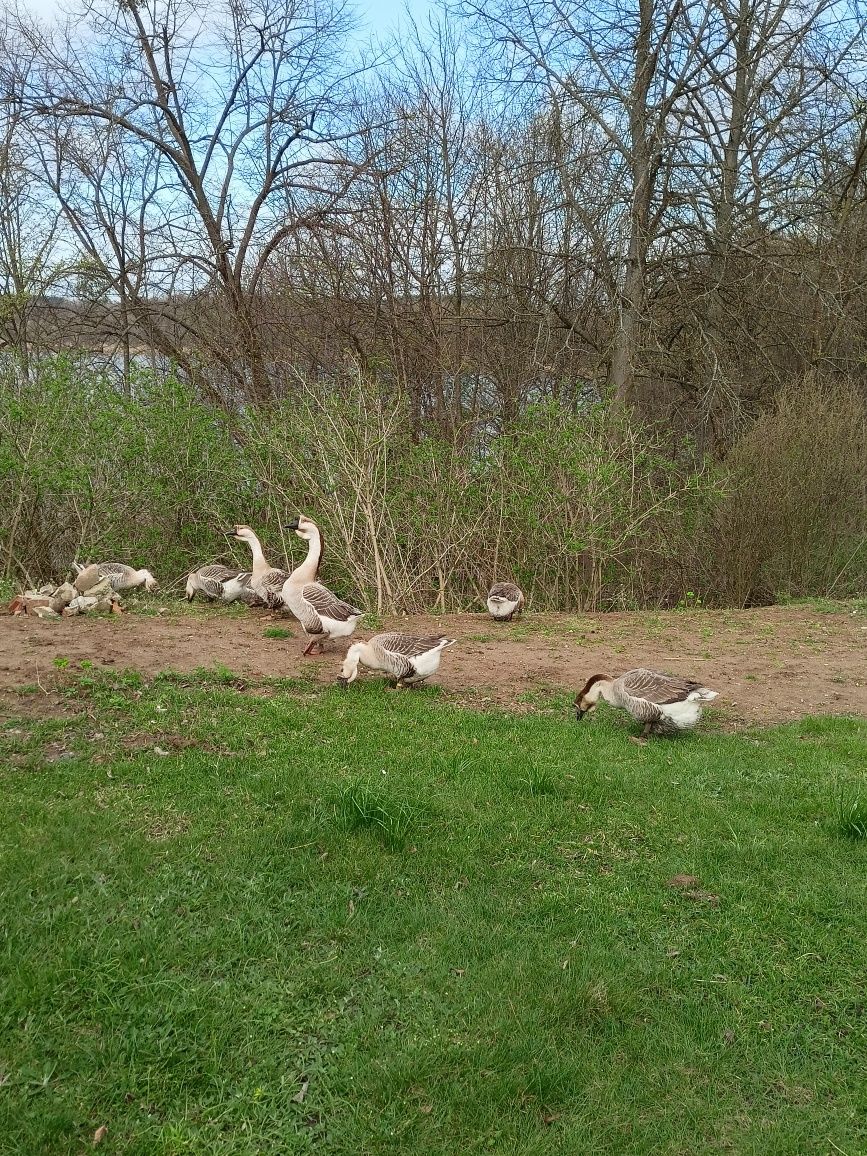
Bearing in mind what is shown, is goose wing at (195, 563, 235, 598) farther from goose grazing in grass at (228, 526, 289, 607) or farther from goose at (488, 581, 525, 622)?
goose at (488, 581, 525, 622)

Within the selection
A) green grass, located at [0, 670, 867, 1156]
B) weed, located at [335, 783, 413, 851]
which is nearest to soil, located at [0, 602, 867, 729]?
green grass, located at [0, 670, 867, 1156]

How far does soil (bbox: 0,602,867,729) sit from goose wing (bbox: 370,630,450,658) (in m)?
0.59

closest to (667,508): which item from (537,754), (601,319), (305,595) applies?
(601,319)

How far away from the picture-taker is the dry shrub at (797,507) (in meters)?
15.7

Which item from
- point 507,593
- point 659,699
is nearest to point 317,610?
point 507,593

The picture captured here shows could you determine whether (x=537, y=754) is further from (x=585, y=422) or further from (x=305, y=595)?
(x=585, y=422)

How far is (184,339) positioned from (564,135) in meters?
9.70

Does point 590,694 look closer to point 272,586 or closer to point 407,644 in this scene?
point 407,644

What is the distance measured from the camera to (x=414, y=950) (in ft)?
13.1

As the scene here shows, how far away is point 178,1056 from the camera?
327 centimetres

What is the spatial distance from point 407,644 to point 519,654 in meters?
2.45

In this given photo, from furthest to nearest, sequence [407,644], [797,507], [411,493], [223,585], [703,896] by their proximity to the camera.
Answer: [797,507], [411,493], [223,585], [407,644], [703,896]

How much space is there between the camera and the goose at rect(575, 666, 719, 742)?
705cm

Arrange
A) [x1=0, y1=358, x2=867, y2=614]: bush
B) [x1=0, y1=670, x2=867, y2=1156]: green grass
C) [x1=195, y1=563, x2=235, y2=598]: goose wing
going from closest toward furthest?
[x1=0, y1=670, x2=867, y2=1156]: green grass → [x1=195, y1=563, x2=235, y2=598]: goose wing → [x1=0, y1=358, x2=867, y2=614]: bush
